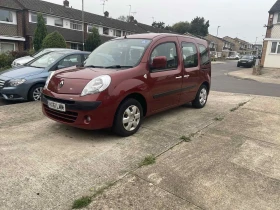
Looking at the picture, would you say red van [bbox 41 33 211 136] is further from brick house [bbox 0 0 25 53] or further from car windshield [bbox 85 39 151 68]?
brick house [bbox 0 0 25 53]

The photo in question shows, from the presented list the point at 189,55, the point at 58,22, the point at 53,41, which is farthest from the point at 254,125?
the point at 58,22

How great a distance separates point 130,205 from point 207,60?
4961mm

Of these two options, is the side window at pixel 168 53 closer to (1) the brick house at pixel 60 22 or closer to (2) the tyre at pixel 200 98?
(2) the tyre at pixel 200 98

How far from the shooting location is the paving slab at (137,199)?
2.49 meters

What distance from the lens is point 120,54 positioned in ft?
15.4

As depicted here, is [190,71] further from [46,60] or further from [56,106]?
[46,60]

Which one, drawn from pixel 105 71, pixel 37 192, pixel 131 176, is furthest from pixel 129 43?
pixel 37 192

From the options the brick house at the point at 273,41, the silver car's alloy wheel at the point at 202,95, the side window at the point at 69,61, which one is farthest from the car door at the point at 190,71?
the brick house at the point at 273,41

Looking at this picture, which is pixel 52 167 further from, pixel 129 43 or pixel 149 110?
pixel 129 43

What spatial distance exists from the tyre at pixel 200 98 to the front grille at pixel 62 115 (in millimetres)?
3461

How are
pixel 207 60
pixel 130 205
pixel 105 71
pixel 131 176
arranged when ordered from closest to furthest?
pixel 130 205, pixel 131 176, pixel 105 71, pixel 207 60

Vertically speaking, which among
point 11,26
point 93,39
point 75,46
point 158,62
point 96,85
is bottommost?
point 96,85

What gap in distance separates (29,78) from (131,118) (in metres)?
3.61

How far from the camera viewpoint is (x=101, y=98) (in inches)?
148
